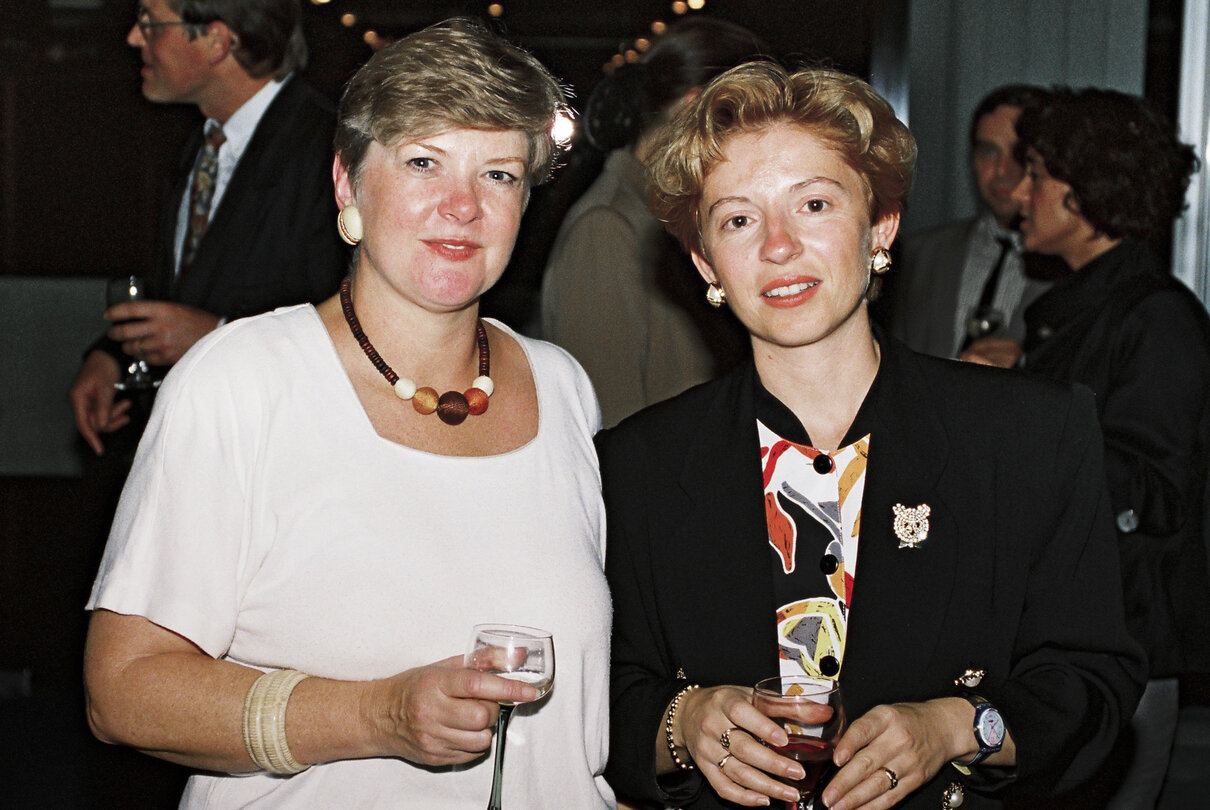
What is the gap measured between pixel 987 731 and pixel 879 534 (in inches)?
13.3

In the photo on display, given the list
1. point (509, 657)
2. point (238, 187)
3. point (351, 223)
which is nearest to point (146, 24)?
point (238, 187)

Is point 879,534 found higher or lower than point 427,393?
lower

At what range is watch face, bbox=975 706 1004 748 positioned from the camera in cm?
180

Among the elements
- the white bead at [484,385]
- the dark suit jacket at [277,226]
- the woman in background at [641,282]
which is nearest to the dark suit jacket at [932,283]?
the woman in background at [641,282]

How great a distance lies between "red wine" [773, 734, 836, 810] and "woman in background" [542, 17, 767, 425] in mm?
1724

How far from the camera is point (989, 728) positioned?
1807 mm

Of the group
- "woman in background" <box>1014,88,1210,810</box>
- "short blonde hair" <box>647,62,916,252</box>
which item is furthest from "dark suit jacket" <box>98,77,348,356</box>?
"woman in background" <box>1014,88,1210,810</box>

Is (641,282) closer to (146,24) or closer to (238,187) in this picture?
(238,187)

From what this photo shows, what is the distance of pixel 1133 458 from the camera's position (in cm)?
295

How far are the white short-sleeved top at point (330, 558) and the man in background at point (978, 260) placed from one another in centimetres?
289

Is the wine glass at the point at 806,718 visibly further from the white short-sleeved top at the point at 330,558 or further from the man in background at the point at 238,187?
the man in background at the point at 238,187

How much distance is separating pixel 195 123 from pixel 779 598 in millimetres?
3313

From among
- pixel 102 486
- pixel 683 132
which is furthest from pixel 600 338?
pixel 102 486

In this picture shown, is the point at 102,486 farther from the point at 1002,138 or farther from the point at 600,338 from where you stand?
the point at 1002,138
